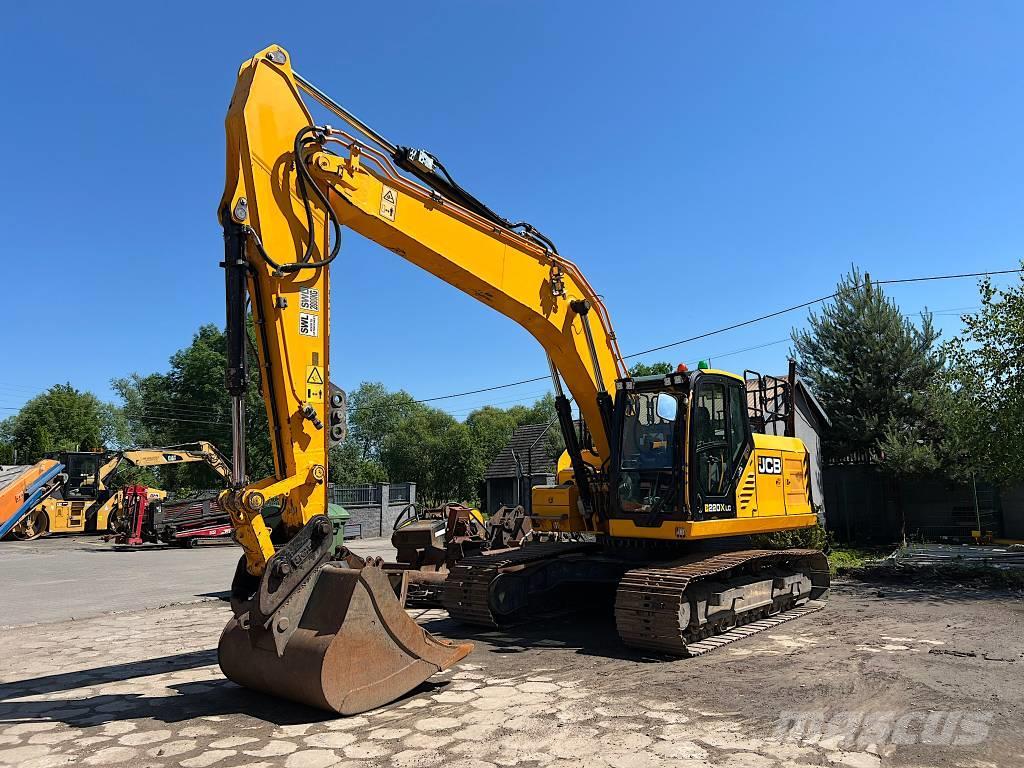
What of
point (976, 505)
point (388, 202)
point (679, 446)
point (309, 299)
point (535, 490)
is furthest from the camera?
point (976, 505)

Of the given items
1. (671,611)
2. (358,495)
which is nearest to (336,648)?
(671,611)

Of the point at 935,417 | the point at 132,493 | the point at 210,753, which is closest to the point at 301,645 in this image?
the point at 210,753

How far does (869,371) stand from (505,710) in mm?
18838

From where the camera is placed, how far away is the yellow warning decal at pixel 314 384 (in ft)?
19.8

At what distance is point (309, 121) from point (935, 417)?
19338mm

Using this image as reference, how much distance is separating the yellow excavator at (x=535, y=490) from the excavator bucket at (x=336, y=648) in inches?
0.6

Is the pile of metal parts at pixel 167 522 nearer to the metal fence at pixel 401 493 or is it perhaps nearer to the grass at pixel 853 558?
the metal fence at pixel 401 493

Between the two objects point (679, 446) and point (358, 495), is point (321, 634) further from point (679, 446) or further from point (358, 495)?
point (358, 495)

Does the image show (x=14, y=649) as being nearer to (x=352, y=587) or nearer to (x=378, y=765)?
(x=352, y=587)

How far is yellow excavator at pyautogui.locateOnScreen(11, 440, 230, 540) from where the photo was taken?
91.2ft

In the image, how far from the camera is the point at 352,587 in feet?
17.9

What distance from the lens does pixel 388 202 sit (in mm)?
6824
